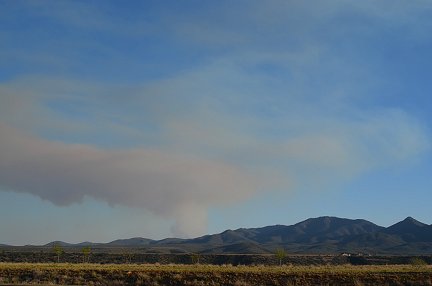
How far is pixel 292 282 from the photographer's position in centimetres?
4591

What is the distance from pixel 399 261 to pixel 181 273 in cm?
7363

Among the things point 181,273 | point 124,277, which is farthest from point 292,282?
point 124,277

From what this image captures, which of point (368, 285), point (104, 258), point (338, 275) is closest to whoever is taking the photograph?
point (368, 285)

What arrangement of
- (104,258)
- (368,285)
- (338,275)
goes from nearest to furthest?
(368,285) < (338,275) < (104,258)

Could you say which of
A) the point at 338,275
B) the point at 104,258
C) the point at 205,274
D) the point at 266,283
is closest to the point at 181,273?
the point at 205,274

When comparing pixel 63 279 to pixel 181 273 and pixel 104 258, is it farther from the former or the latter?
pixel 104 258

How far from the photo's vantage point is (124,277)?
48.8 m

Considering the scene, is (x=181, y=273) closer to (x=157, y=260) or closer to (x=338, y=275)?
(x=338, y=275)

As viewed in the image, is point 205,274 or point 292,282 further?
point 205,274

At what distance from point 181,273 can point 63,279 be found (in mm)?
9869

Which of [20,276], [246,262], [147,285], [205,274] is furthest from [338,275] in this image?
[246,262]

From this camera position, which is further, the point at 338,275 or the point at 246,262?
the point at 246,262

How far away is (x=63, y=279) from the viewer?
4900 cm

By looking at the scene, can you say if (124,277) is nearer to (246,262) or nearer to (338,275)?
(338,275)
